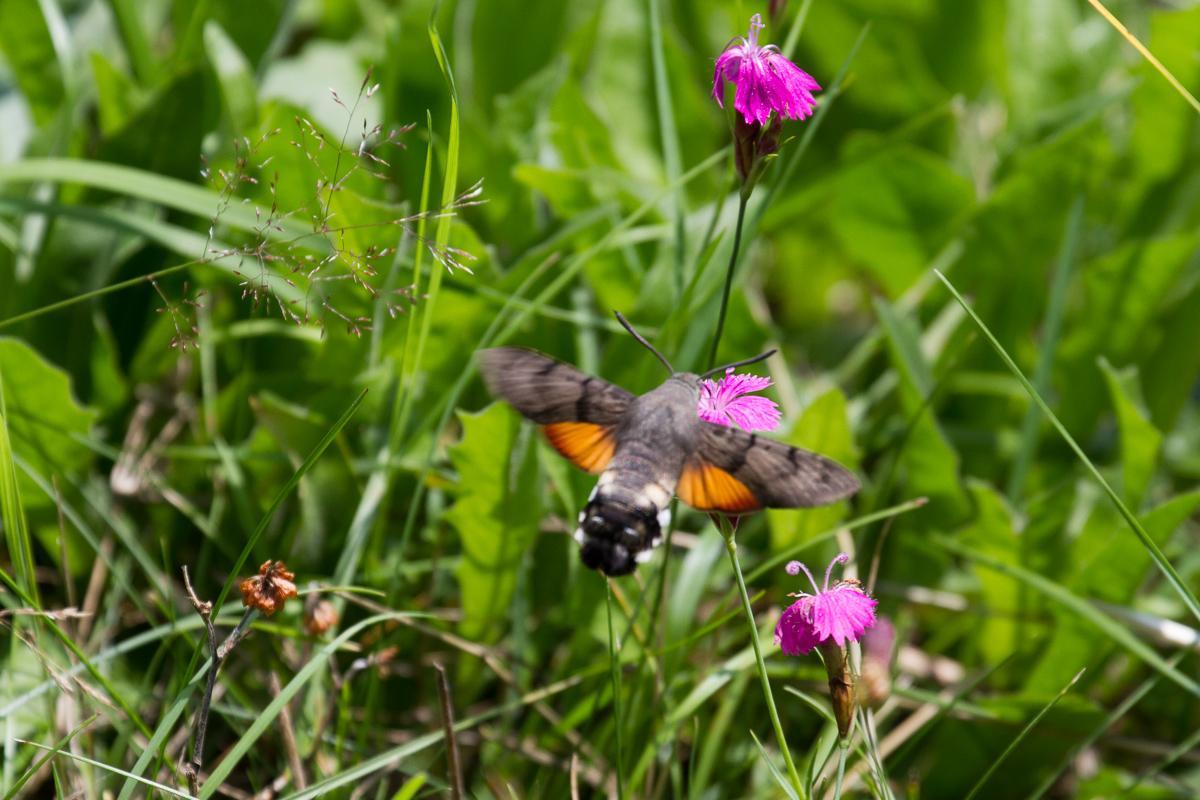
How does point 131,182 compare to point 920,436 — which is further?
point 920,436

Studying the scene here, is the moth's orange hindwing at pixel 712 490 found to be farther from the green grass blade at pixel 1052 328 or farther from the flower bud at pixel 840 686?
the green grass blade at pixel 1052 328

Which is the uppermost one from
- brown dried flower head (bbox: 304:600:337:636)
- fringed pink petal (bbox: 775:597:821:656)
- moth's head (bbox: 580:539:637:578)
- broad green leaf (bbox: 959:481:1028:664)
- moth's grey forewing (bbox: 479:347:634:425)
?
moth's grey forewing (bbox: 479:347:634:425)

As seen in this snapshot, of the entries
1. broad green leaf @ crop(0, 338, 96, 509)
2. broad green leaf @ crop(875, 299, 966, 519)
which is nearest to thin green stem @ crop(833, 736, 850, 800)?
broad green leaf @ crop(875, 299, 966, 519)

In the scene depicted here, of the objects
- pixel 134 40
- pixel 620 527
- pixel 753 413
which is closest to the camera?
pixel 620 527

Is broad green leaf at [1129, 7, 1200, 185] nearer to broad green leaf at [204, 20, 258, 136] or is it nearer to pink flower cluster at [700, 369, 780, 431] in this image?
pink flower cluster at [700, 369, 780, 431]

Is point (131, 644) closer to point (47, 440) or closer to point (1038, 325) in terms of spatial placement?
point (47, 440)

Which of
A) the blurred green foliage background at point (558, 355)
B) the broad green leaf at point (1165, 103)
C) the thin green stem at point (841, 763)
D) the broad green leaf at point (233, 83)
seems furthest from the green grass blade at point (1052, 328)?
the broad green leaf at point (233, 83)

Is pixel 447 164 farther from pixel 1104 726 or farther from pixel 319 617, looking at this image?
pixel 1104 726

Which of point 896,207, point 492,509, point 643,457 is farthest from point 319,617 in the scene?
point 896,207
